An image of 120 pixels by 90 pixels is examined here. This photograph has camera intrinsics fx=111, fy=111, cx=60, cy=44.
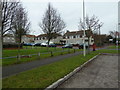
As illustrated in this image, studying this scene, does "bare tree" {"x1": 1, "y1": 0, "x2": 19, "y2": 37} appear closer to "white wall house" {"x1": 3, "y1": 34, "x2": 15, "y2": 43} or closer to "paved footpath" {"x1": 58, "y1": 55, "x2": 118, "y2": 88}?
"white wall house" {"x1": 3, "y1": 34, "x2": 15, "y2": 43}

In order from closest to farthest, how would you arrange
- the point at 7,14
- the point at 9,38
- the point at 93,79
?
the point at 93,79
the point at 7,14
the point at 9,38

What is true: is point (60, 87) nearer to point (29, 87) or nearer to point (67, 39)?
point (29, 87)

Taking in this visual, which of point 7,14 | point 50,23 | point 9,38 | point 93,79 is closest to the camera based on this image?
point 93,79

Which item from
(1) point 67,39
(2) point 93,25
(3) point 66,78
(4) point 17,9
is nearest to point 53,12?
(2) point 93,25

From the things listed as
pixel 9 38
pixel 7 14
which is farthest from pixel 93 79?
pixel 9 38

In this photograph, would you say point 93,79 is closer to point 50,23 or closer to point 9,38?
point 50,23

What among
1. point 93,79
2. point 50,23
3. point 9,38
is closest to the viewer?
point 93,79

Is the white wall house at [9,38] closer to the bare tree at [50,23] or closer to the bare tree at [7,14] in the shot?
the bare tree at [7,14]

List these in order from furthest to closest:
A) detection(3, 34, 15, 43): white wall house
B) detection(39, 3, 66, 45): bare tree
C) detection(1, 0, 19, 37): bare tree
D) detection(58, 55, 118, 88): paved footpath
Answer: detection(39, 3, 66, 45): bare tree → detection(3, 34, 15, 43): white wall house → detection(1, 0, 19, 37): bare tree → detection(58, 55, 118, 88): paved footpath

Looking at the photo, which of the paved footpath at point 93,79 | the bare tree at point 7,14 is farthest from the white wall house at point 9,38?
the paved footpath at point 93,79

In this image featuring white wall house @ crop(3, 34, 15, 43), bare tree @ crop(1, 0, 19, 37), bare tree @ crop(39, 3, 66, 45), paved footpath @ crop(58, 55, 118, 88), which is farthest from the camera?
bare tree @ crop(39, 3, 66, 45)

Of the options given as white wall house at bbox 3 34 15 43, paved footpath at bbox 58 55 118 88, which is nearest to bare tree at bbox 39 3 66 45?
white wall house at bbox 3 34 15 43

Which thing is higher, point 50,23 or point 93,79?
point 50,23

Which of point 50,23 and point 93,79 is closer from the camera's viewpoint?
point 93,79
